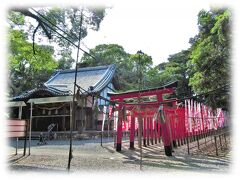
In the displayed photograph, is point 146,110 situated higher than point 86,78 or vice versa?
point 86,78

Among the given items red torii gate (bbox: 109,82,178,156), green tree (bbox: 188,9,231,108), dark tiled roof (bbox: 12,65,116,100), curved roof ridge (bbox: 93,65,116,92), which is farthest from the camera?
dark tiled roof (bbox: 12,65,116,100)

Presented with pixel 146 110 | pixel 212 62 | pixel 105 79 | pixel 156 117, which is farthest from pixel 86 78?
pixel 156 117

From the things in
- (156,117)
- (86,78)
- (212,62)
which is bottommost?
(156,117)

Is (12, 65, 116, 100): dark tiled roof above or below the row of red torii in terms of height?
above

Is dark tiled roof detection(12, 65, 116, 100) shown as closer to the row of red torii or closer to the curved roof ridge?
the curved roof ridge

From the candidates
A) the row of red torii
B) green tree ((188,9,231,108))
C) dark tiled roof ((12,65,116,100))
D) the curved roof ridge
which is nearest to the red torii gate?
the row of red torii

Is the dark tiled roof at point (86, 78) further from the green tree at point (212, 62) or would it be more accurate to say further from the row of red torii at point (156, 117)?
the green tree at point (212, 62)

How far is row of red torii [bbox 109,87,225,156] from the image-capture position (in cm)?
884

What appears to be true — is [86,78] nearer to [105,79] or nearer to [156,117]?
[105,79]

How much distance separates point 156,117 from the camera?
9102mm

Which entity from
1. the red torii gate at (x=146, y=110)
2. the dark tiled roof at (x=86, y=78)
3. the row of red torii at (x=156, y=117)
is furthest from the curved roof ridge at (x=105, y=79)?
the red torii gate at (x=146, y=110)

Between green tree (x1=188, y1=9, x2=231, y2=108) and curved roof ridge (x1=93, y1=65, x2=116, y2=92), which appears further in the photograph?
curved roof ridge (x1=93, y1=65, x2=116, y2=92)

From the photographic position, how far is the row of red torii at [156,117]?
29.0ft
